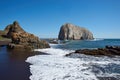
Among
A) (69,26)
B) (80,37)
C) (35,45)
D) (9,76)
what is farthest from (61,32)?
(9,76)

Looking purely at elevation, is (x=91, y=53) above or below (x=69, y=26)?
below

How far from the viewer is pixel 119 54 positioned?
2588 cm

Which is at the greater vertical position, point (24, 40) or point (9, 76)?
point (24, 40)

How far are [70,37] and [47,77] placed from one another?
129312mm

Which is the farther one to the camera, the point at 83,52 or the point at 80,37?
the point at 80,37

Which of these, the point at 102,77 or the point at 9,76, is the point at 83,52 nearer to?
the point at 102,77

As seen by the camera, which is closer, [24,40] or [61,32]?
[24,40]

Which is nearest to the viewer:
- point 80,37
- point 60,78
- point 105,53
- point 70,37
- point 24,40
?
point 60,78

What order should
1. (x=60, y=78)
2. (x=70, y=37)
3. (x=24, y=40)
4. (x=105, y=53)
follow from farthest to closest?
(x=70, y=37) → (x=24, y=40) → (x=105, y=53) → (x=60, y=78)

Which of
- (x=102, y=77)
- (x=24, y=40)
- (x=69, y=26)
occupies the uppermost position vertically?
(x=69, y=26)

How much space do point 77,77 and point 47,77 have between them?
2.31m

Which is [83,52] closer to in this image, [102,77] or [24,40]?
[102,77]

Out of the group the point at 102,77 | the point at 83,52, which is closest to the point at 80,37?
the point at 83,52

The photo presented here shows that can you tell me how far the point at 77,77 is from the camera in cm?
1213
